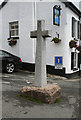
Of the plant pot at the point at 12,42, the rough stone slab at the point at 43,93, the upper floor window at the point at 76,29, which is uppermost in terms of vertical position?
the upper floor window at the point at 76,29

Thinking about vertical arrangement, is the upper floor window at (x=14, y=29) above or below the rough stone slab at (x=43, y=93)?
above

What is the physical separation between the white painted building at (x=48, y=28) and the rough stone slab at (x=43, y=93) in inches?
209

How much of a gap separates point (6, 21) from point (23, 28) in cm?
209

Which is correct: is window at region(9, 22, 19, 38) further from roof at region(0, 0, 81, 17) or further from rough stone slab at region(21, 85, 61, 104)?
rough stone slab at region(21, 85, 61, 104)

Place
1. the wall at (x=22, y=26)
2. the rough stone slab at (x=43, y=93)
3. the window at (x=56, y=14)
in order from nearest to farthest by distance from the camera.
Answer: the rough stone slab at (x=43, y=93) < the window at (x=56, y=14) < the wall at (x=22, y=26)

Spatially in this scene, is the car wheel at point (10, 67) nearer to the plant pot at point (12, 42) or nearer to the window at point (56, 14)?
the plant pot at point (12, 42)

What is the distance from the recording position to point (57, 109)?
383cm

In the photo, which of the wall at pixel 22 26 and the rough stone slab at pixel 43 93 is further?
the wall at pixel 22 26

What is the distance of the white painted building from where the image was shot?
30.5ft

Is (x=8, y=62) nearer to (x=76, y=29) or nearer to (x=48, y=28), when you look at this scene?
(x=48, y=28)

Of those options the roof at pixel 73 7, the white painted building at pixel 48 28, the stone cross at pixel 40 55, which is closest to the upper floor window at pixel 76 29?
the white painted building at pixel 48 28

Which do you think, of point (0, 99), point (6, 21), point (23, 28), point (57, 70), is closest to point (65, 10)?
point (23, 28)

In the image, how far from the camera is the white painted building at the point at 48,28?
30.5 ft

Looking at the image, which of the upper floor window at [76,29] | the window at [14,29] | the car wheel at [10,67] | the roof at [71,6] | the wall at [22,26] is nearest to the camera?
the car wheel at [10,67]
